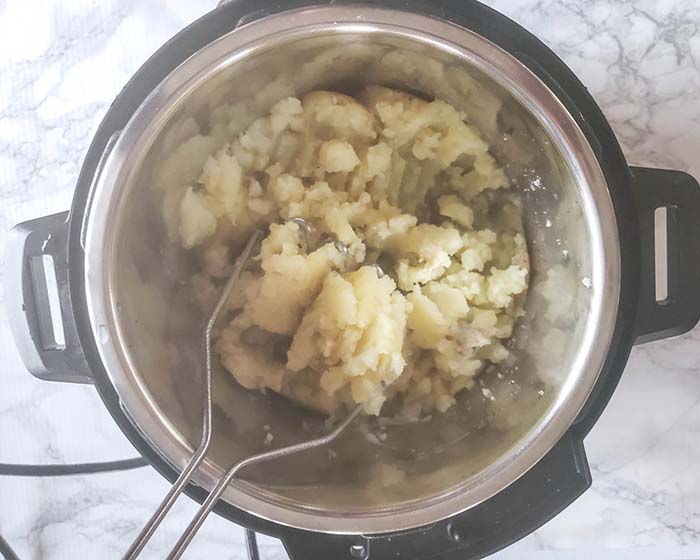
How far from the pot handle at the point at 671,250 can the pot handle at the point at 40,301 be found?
45 cm

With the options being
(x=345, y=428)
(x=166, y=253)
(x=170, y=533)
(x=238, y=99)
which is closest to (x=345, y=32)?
(x=238, y=99)

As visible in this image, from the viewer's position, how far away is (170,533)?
32.1 inches

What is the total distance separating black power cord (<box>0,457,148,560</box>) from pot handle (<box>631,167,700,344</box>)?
0.51 metres

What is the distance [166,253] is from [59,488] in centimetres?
35

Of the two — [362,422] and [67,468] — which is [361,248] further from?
[67,468]

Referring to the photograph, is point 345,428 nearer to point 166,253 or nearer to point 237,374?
point 237,374

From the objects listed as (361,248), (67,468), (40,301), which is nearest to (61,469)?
(67,468)

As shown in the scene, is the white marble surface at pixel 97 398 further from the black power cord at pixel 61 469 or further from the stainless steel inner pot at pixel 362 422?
the stainless steel inner pot at pixel 362 422

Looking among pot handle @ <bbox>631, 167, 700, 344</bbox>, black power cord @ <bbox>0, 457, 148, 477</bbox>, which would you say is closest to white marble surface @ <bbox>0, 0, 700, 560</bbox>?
black power cord @ <bbox>0, 457, 148, 477</bbox>

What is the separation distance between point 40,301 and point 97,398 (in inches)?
7.3

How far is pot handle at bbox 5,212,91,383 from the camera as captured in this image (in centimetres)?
62

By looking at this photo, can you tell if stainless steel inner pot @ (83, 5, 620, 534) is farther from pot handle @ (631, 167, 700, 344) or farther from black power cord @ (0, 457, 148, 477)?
black power cord @ (0, 457, 148, 477)

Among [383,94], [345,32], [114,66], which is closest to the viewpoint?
[345,32]

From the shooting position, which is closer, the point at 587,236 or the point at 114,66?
the point at 587,236
